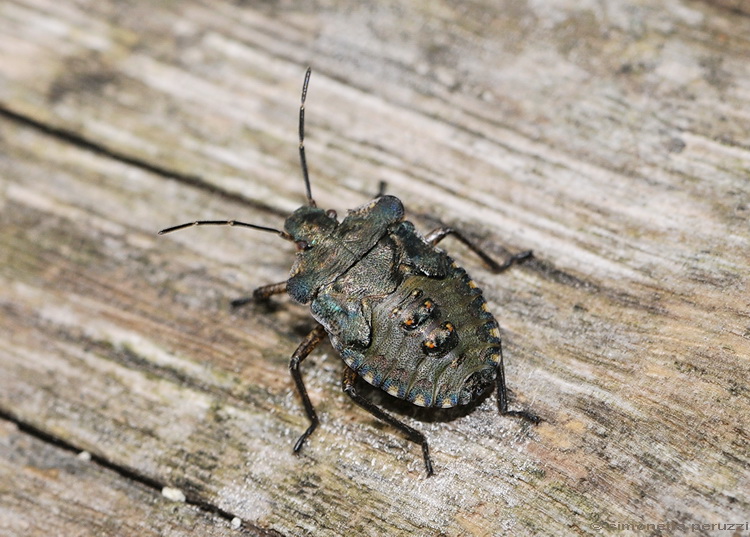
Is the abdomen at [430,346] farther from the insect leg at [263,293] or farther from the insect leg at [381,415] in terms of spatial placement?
the insect leg at [263,293]

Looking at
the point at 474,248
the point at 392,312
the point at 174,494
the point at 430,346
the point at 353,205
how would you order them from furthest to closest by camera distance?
the point at 353,205, the point at 474,248, the point at 174,494, the point at 392,312, the point at 430,346

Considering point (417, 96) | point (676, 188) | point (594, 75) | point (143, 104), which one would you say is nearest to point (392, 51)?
point (417, 96)

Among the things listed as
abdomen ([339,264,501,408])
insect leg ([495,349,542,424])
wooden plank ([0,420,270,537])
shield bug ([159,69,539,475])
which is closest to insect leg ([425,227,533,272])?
shield bug ([159,69,539,475])

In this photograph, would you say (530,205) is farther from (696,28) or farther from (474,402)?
(696,28)

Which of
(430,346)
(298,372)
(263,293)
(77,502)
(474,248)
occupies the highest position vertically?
(474,248)

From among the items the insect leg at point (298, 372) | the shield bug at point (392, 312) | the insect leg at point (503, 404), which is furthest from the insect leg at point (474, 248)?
the insect leg at point (298, 372)

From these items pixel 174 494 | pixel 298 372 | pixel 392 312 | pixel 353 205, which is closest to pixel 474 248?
pixel 392 312

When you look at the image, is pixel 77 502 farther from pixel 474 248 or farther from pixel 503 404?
pixel 474 248

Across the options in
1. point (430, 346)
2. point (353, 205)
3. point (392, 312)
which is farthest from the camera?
point (353, 205)
